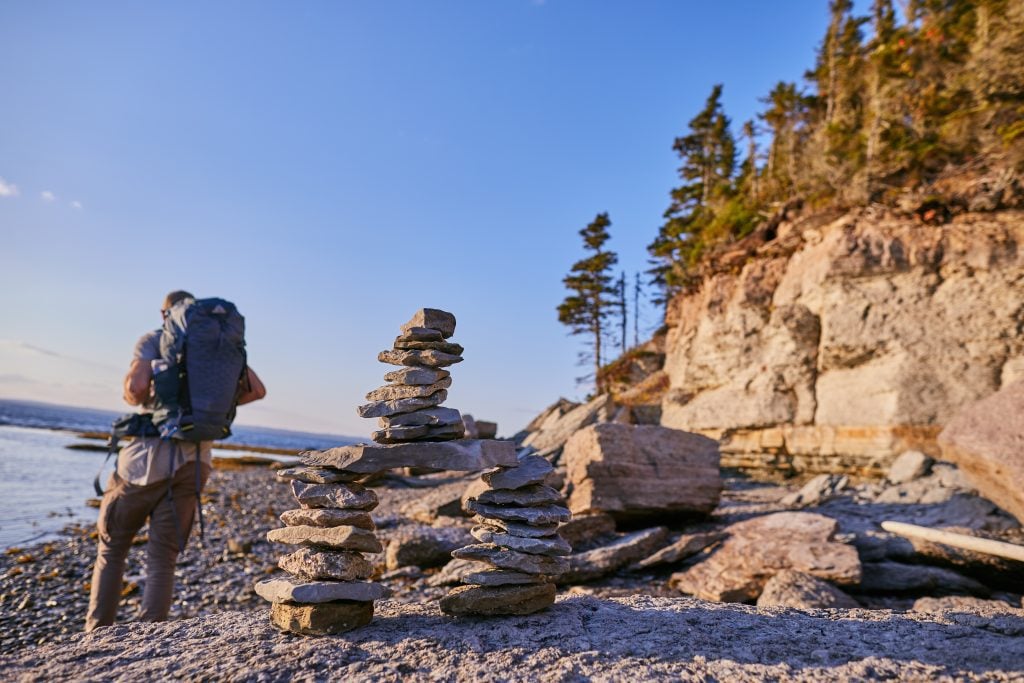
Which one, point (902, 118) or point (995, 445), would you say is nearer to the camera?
point (995, 445)

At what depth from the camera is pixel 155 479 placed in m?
5.14

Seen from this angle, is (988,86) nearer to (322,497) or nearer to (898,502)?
(898,502)

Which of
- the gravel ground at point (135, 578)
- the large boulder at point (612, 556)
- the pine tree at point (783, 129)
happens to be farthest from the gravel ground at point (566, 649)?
the pine tree at point (783, 129)

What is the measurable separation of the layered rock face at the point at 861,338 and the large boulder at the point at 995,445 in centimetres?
764

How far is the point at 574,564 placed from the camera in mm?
6996

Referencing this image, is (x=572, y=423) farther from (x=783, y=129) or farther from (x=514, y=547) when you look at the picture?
(x=783, y=129)

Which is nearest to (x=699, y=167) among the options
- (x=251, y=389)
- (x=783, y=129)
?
(x=783, y=129)

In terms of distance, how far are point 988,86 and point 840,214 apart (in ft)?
20.8

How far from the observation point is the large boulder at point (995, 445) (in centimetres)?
734

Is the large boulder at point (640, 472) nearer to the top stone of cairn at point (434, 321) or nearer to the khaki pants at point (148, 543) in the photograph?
the top stone of cairn at point (434, 321)

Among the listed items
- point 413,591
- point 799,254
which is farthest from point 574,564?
point 799,254

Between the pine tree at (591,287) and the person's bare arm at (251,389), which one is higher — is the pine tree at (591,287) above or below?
above

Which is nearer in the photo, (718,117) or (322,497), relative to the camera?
(322,497)

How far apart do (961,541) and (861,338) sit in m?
11.6
